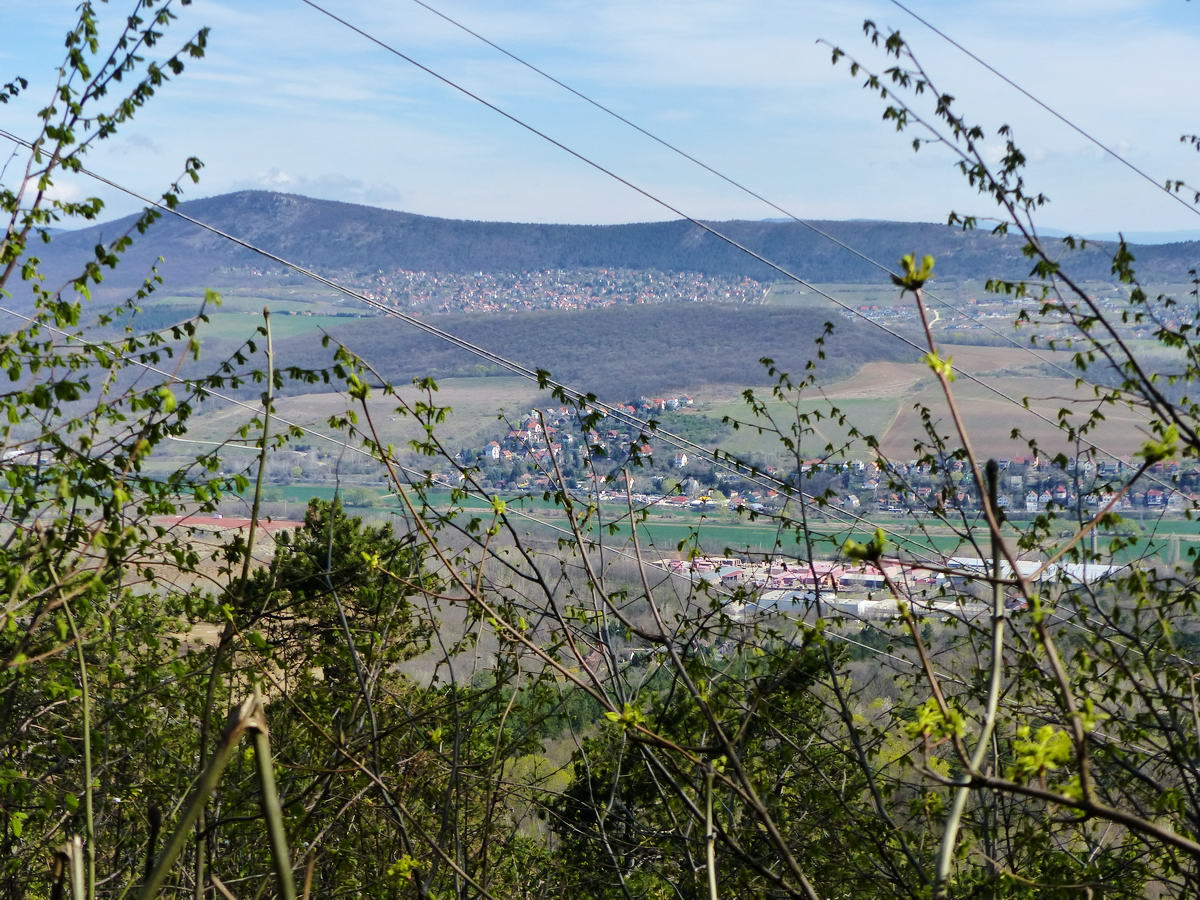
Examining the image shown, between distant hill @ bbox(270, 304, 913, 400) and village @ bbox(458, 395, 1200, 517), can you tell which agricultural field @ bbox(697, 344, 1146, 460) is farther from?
distant hill @ bbox(270, 304, 913, 400)

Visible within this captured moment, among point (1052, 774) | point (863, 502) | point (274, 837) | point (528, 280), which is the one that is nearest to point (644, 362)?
point (528, 280)

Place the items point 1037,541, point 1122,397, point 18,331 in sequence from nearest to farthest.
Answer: point 1122,397
point 18,331
point 1037,541

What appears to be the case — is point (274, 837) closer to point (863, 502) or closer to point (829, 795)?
point (829, 795)

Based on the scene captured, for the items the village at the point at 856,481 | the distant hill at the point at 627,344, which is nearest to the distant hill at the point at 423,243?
the distant hill at the point at 627,344

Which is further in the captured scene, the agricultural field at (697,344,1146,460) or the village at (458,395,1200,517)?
the agricultural field at (697,344,1146,460)

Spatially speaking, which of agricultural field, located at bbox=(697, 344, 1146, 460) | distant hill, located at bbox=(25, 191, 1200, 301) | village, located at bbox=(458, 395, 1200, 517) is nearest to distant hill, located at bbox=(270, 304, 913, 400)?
agricultural field, located at bbox=(697, 344, 1146, 460)

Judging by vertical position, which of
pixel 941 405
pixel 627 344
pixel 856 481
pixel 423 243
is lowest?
pixel 941 405

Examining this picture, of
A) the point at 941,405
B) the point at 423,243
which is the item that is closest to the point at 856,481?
the point at 941,405

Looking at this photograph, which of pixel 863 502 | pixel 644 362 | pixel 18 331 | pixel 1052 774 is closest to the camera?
pixel 1052 774

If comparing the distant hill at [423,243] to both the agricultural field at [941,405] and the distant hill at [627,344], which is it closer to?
the distant hill at [627,344]

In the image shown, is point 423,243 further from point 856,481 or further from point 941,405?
point 856,481

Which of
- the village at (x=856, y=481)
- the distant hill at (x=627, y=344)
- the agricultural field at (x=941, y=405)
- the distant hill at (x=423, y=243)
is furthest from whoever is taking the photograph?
the distant hill at (x=423, y=243)
